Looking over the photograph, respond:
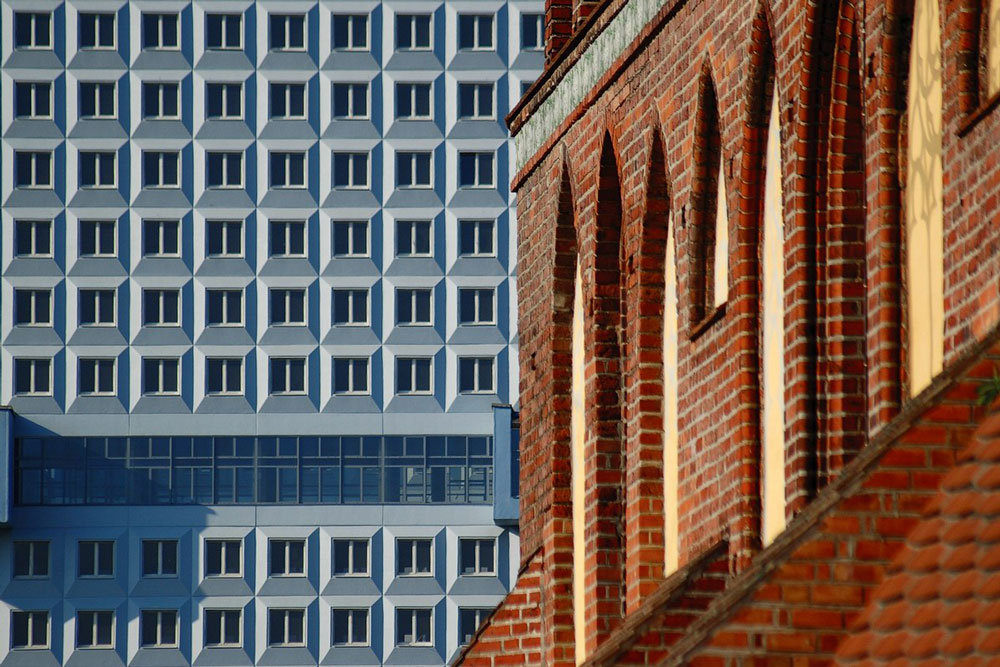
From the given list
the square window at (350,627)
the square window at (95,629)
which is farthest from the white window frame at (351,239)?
the square window at (95,629)

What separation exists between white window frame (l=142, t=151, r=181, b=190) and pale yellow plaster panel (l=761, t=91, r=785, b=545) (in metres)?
67.9

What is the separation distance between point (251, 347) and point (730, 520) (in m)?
65.3

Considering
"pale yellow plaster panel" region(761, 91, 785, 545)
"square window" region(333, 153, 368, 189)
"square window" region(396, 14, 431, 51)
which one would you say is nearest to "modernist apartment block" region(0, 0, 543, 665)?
"square window" region(396, 14, 431, 51)

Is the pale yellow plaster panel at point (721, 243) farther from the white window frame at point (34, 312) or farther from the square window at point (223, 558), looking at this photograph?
the white window frame at point (34, 312)

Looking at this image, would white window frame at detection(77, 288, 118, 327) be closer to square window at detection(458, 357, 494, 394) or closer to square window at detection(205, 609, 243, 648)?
square window at detection(205, 609, 243, 648)

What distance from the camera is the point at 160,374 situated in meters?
76.8

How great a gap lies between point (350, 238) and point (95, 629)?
1544 cm

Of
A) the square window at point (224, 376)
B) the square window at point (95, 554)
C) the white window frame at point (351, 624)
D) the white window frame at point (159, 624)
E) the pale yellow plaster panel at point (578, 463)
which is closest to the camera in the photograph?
the pale yellow plaster panel at point (578, 463)

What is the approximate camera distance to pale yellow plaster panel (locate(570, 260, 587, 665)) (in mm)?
14680

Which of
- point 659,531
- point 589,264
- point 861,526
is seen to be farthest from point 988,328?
point 589,264

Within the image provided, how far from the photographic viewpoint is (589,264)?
1447cm

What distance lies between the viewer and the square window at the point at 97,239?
78.1m

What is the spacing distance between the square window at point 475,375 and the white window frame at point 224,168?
32.2 ft

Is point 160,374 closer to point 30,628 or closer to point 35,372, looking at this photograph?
point 35,372
